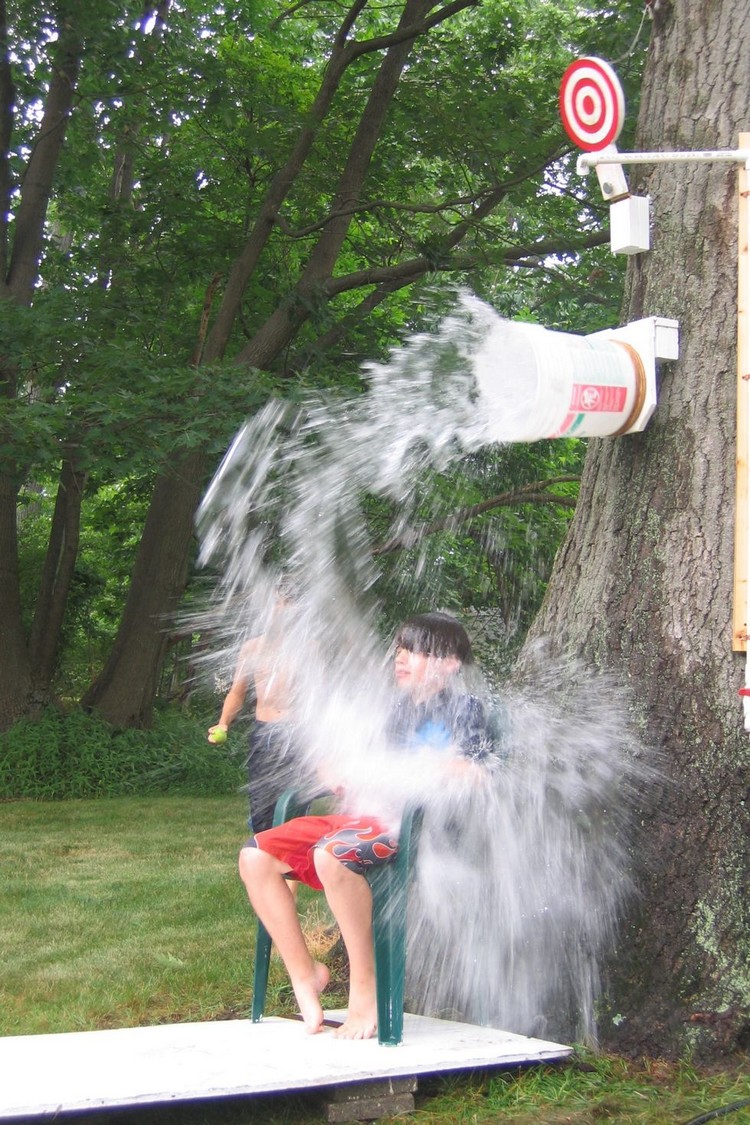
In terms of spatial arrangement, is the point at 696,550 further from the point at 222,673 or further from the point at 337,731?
the point at 222,673

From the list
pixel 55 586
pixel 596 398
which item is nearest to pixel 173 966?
pixel 596 398

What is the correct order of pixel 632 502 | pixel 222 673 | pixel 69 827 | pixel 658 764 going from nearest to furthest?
1. pixel 658 764
2. pixel 632 502
3. pixel 222 673
4. pixel 69 827

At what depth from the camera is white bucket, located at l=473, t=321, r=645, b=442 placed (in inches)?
135

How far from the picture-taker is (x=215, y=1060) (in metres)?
3.15

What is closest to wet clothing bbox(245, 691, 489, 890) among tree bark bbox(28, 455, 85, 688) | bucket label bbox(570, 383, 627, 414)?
bucket label bbox(570, 383, 627, 414)

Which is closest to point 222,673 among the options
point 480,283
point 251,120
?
point 480,283

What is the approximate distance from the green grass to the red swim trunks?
2.12 ft

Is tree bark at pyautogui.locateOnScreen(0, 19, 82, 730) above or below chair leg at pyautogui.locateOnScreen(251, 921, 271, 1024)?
above

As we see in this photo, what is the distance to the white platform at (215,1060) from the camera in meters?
2.82

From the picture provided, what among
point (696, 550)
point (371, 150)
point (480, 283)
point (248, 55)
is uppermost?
point (248, 55)

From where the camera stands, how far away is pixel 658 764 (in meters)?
3.63

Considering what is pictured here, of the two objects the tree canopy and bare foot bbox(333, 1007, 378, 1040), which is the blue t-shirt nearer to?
bare foot bbox(333, 1007, 378, 1040)

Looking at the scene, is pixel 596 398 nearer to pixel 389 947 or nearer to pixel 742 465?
pixel 742 465

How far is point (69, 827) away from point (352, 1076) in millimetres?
7572
